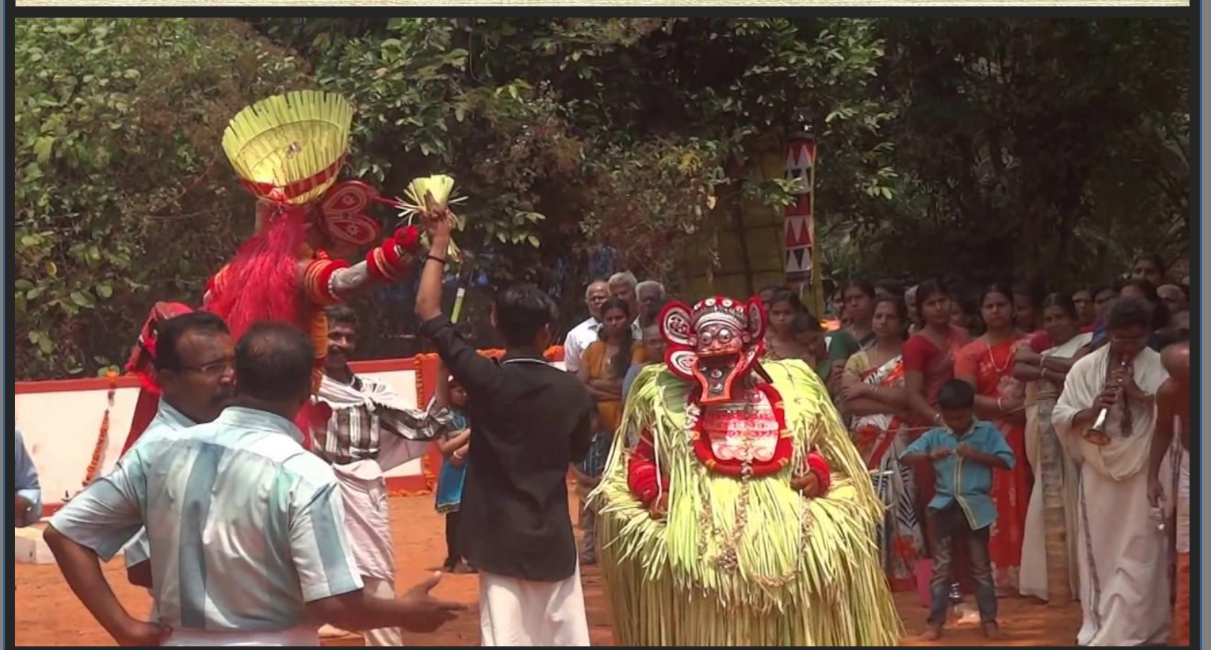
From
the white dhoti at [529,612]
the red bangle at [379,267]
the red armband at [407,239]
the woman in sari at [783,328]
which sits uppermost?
the red armband at [407,239]

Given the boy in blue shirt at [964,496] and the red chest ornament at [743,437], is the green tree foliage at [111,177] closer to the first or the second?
the red chest ornament at [743,437]

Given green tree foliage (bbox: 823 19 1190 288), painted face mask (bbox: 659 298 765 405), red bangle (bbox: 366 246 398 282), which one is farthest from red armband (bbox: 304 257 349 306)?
green tree foliage (bbox: 823 19 1190 288)

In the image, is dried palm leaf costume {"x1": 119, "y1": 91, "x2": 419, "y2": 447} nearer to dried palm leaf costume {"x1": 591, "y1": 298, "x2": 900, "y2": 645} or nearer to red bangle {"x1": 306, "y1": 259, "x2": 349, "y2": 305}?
red bangle {"x1": 306, "y1": 259, "x2": 349, "y2": 305}

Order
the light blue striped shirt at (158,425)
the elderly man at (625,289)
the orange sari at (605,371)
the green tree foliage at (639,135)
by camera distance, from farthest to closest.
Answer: the elderly man at (625,289)
the green tree foliage at (639,135)
the orange sari at (605,371)
the light blue striped shirt at (158,425)

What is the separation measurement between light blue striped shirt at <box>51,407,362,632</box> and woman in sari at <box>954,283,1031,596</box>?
335 cm

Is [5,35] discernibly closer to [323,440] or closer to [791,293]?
[323,440]

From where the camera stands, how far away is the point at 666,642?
5320 millimetres

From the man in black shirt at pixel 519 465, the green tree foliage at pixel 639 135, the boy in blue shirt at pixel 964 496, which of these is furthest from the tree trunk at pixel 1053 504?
the man in black shirt at pixel 519 465

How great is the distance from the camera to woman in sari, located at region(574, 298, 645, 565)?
6.72 metres

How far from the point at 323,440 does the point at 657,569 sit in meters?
1.27

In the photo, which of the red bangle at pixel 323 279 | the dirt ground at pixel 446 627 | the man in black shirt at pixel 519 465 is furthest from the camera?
the dirt ground at pixel 446 627

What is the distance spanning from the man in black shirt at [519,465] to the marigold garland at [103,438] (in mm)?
2551

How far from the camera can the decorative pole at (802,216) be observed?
7.12m

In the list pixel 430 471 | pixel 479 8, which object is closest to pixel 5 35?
pixel 479 8
